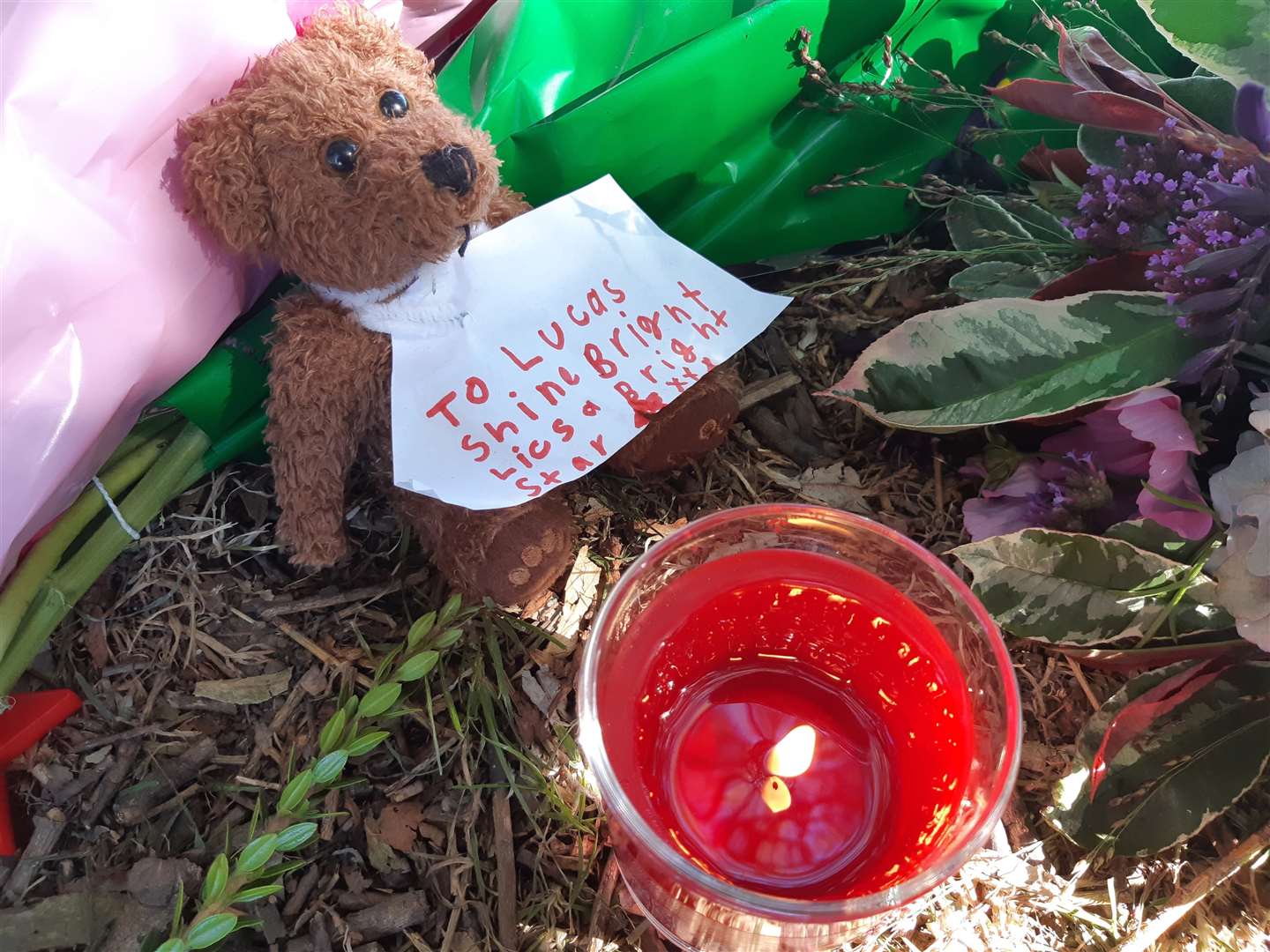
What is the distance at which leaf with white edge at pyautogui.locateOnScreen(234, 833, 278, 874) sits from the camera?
0.61 metres

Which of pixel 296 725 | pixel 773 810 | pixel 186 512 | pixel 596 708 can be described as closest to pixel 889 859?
pixel 773 810

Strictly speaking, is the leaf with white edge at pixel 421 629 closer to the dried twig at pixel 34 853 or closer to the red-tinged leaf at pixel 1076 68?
the dried twig at pixel 34 853

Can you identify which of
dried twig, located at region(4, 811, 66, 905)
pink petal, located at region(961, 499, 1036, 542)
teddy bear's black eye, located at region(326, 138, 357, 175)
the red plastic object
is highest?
teddy bear's black eye, located at region(326, 138, 357, 175)

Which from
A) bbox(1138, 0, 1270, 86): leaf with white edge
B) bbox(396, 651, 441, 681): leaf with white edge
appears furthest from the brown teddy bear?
bbox(1138, 0, 1270, 86): leaf with white edge

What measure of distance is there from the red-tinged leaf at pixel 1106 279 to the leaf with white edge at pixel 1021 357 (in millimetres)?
48

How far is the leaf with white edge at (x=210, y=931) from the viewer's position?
59cm

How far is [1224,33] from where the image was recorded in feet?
2.42

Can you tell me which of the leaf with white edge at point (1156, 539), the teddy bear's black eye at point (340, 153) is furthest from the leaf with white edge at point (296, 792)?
the leaf with white edge at point (1156, 539)

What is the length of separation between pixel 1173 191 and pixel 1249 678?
1.37 feet

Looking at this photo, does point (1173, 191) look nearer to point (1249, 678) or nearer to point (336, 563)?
point (1249, 678)

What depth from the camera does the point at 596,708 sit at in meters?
0.60

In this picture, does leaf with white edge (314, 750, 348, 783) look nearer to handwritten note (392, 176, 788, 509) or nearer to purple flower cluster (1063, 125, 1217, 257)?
handwritten note (392, 176, 788, 509)

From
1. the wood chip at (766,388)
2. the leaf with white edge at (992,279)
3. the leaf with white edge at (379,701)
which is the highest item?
the leaf with white edge at (379,701)

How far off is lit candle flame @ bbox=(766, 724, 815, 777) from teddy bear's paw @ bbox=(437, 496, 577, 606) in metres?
0.26
